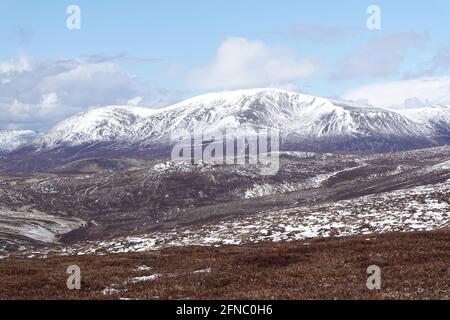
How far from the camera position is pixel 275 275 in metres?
24.8

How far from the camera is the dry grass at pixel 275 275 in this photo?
63.2 ft

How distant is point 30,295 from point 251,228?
42468mm

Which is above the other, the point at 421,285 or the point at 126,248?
the point at 421,285

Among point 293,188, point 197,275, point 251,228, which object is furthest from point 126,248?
point 293,188

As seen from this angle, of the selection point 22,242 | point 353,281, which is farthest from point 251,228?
point 22,242

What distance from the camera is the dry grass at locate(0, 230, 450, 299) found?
19.2 metres

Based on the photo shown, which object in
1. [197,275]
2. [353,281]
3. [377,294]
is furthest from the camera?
[197,275]

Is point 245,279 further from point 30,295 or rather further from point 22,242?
point 22,242

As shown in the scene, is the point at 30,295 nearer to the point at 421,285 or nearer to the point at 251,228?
the point at 421,285

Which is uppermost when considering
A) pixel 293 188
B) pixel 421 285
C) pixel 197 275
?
pixel 421 285

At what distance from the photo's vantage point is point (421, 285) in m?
19.4
